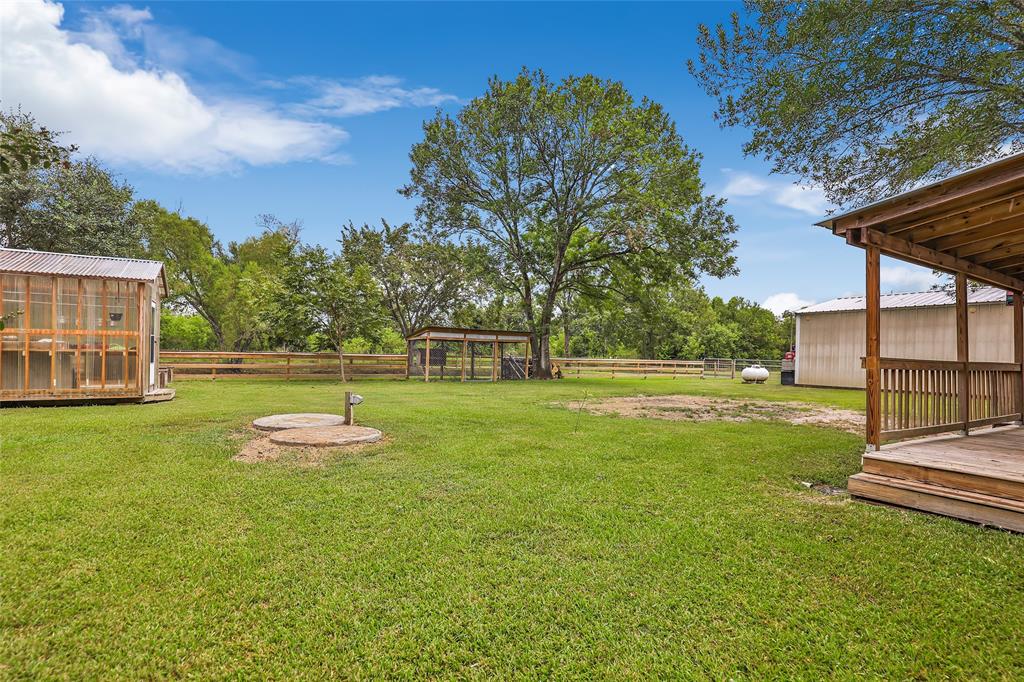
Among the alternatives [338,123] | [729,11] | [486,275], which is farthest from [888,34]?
[338,123]

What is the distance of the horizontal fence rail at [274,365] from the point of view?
16766mm

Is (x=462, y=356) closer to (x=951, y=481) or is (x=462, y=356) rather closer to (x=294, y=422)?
(x=294, y=422)

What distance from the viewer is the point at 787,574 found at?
8.87 ft

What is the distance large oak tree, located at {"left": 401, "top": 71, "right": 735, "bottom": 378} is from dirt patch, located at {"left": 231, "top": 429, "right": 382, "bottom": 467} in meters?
15.2

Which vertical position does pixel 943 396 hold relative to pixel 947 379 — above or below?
below

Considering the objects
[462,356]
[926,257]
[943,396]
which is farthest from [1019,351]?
[462,356]

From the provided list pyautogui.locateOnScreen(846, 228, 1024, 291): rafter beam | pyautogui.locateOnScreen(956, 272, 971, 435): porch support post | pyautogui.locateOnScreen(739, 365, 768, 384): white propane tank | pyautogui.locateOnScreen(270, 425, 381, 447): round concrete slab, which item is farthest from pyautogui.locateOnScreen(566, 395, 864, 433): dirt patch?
pyautogui.locateOnScreen(739, 365, 768, 384): white propane tank

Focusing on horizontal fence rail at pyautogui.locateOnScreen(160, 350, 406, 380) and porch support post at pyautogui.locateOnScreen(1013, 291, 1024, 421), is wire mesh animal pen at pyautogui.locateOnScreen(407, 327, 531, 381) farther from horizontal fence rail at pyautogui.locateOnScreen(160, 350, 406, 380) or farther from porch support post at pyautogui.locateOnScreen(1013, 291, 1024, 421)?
porch support post at pyautogui.locateOnScreen(1013, 291, 1024, 421)

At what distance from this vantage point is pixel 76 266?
9320 mm

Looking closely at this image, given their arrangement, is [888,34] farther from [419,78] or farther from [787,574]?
[419,78]

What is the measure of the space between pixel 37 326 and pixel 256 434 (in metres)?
6.22

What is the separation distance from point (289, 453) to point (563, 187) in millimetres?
17504

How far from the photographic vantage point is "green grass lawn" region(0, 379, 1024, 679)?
1.98 meters

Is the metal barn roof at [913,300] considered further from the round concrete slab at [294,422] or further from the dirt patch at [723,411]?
the round concrete slab at [294,422]
